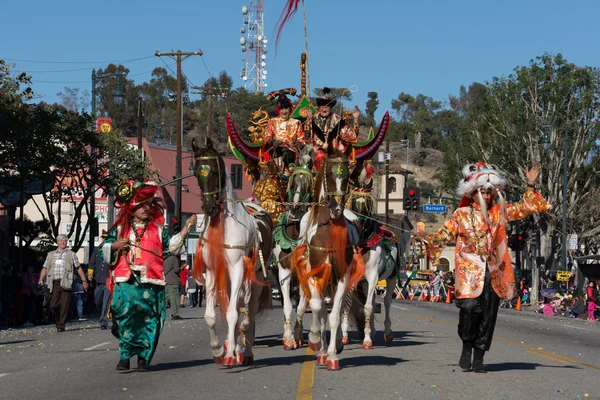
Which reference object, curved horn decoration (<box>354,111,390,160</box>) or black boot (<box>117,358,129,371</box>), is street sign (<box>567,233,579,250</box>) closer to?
curved horn decoration (<box>354,111,390,160</box>)

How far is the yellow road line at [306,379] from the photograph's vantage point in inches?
413

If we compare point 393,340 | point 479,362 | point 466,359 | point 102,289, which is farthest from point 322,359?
point 102,289

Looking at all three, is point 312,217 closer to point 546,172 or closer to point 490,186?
point 490,186

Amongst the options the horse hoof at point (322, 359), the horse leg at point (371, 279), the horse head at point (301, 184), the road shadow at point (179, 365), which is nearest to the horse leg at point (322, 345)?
the horse hoof at point (322, 359)

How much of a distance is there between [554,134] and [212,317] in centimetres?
5335

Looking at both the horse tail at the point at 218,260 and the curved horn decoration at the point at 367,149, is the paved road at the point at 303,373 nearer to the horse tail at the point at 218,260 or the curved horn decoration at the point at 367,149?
the horse tail at the point at 218,260

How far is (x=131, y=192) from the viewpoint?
42.9ft

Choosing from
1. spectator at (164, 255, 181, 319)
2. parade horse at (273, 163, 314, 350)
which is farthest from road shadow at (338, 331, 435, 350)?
spectator at (164, 255, 181, 319)

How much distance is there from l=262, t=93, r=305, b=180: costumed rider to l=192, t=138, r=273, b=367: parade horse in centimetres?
497

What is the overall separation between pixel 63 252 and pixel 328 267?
1145 centimetres

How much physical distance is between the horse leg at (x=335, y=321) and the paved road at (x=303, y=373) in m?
0.18

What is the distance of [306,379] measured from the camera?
38.9ft

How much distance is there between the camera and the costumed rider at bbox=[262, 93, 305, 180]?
18766 mm

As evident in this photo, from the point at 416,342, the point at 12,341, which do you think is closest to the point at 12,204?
the point at 12,341
